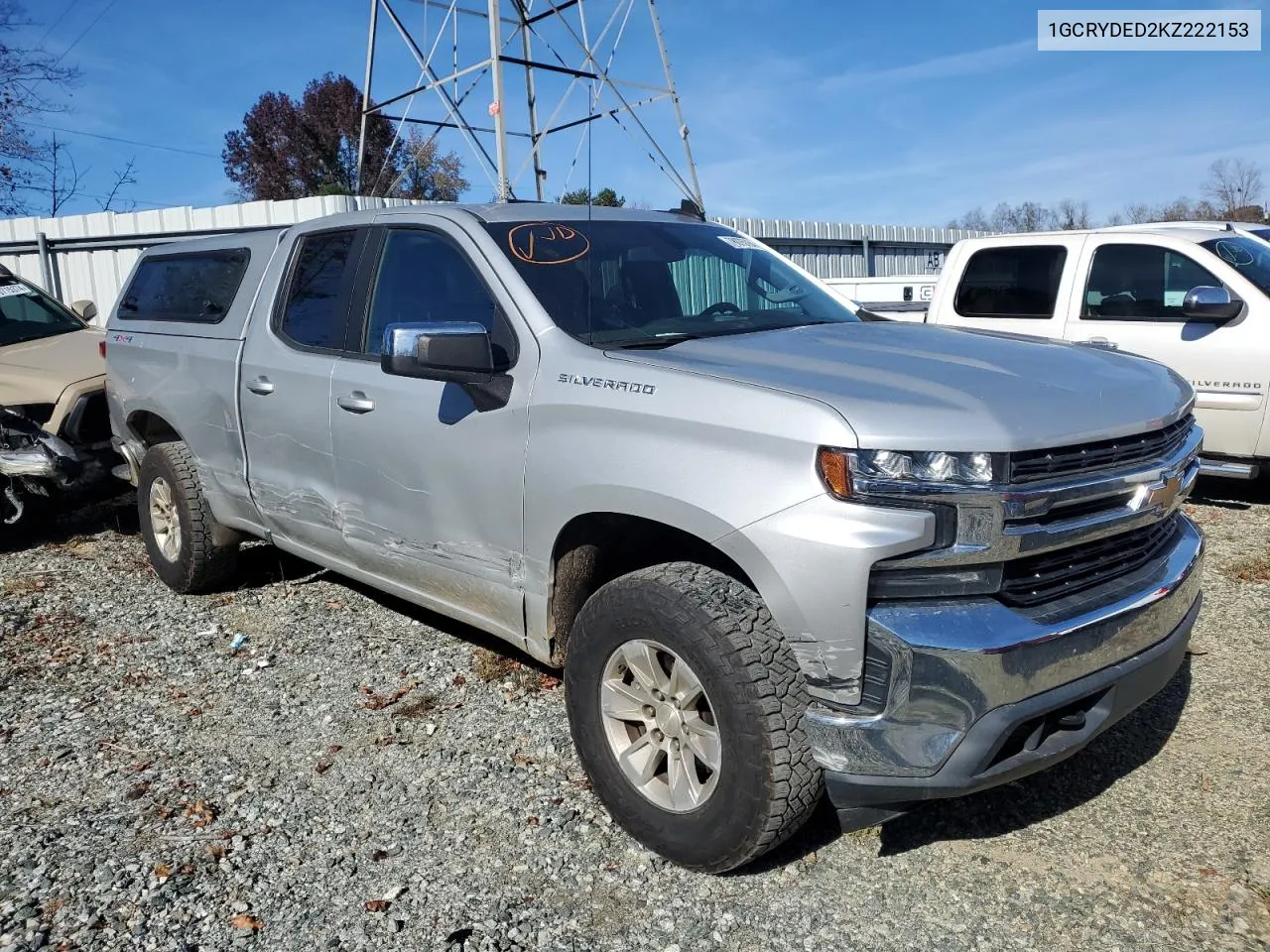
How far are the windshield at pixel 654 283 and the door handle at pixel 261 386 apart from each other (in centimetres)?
140

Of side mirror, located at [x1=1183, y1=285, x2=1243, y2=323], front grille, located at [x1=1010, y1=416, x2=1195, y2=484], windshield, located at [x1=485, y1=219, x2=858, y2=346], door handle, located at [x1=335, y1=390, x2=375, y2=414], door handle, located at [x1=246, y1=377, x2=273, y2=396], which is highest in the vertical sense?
windshield, located at [x1=485, y1=219, x2=858, y2=346]

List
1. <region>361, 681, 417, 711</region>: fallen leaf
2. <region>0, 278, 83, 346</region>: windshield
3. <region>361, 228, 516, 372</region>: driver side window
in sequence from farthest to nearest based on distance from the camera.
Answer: <region>0, 278, 83, 346</region>: windshield
<region>361, 681, 417, 711</region>: fallen leaf
<region>361, 228, 516, 372</region>: driver side window

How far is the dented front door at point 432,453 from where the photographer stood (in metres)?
3.37

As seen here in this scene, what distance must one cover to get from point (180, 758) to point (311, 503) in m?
1.14

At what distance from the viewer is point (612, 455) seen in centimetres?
293

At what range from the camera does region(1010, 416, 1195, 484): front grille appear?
8.13 feet

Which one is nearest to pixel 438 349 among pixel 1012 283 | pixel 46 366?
pixel 46 366

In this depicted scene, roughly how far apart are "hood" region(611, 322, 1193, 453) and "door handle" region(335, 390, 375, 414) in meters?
1.23

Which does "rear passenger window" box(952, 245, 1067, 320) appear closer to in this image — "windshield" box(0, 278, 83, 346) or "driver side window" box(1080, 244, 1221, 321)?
"driver side window" box(1080, 244, 1221, 321)

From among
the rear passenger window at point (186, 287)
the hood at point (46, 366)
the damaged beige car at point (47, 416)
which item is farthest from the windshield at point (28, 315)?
the rear passenger window at point (186, 287)

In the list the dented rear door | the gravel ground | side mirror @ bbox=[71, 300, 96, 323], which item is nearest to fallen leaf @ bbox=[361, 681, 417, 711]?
the gravel ground

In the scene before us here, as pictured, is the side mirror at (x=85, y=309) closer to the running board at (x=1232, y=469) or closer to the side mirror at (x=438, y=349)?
the side mirror at (x=438, y=349)

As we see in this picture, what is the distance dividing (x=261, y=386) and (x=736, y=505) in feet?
9.08

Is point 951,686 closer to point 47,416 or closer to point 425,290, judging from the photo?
point 425,290
